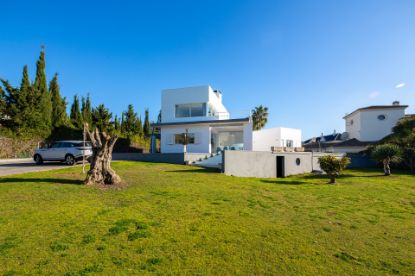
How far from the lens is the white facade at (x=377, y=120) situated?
29672 mm

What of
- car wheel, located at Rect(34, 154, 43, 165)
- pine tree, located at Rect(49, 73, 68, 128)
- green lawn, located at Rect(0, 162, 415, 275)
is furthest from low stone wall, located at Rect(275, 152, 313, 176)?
pine tree, located at Rect(49, 73, 68, 128)

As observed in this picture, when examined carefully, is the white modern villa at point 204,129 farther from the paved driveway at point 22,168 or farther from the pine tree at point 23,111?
the pine tree at point 23,111

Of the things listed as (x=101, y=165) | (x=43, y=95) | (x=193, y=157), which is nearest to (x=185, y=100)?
(x=193, y=157)

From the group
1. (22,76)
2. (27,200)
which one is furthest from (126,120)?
(27,200)

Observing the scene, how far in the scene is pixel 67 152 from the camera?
51.7 ft

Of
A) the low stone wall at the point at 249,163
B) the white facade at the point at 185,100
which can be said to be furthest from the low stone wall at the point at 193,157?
the white facade at the point at 185,100

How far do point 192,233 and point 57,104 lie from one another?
134 ft

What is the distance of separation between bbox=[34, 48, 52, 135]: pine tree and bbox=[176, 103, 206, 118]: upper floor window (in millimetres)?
17774

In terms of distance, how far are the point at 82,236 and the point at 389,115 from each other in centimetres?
3874

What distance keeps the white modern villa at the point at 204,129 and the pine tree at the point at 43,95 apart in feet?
51.8

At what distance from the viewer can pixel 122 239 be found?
4543mm

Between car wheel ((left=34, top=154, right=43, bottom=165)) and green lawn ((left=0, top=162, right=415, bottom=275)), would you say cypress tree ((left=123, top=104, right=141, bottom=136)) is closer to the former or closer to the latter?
car wheel ((left=34, top=154, right=43, bottom=165))

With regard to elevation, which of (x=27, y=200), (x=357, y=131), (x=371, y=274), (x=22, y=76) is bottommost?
(x=371, y=274)

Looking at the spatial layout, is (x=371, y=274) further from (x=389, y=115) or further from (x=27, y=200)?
(x=389, y=115)
